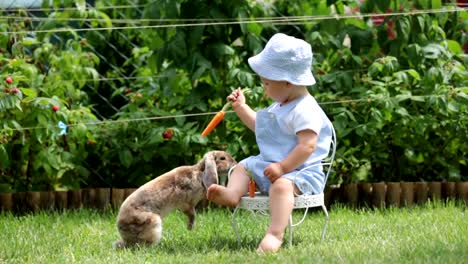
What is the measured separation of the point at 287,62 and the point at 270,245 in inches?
35.5

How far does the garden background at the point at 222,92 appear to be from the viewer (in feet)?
19.8

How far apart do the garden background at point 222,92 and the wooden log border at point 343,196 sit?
183 mm

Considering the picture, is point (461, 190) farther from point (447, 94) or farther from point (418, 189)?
point (447, 94)

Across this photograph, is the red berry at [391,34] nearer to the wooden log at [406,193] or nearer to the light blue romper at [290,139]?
the wooden log at [406,193]

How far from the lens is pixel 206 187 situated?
4730 millimetres

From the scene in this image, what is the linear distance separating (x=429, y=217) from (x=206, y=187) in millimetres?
1428

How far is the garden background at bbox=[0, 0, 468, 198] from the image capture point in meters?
6.03

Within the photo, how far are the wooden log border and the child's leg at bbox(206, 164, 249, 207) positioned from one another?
1.62m

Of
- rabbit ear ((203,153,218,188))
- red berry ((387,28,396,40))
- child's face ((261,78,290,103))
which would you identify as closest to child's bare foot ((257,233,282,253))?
rabbit ear ((203,153,218,188))

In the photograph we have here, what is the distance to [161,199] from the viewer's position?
464 centimetres

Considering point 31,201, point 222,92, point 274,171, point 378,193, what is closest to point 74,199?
point 31,201

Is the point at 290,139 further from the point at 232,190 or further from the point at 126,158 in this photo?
the point at 126,158

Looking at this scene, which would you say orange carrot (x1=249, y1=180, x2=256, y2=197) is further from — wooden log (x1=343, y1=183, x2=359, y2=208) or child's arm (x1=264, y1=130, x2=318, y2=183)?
wooden log (x1=343, y1=183, x2=359, y2=208)

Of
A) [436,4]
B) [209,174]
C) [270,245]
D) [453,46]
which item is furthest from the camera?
[453,46]
